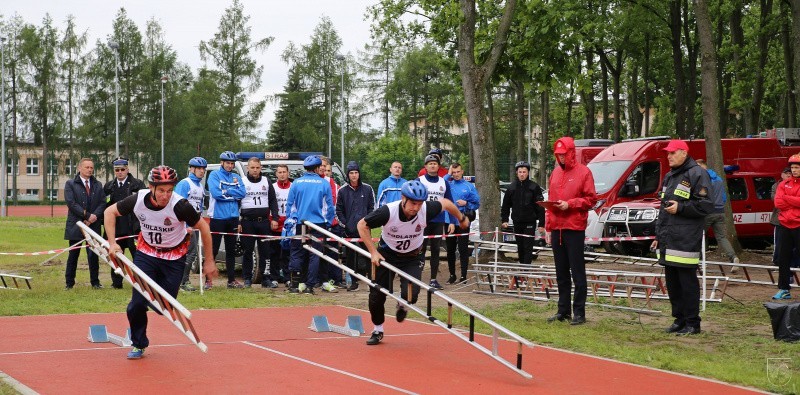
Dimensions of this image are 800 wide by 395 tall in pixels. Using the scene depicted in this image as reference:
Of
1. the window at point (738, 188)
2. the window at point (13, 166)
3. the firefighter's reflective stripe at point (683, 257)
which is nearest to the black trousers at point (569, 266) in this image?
the firefighter's reflective stripe at point (683, 257)

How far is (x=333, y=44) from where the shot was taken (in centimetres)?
7650

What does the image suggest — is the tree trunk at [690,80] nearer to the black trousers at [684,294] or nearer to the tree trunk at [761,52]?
the tree trunk at [761,52]

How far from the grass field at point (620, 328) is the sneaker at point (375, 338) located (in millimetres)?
1578

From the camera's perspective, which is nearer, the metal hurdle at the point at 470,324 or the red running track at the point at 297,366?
the red running track at the point at 297,366

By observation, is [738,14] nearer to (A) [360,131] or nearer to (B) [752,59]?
(B) [752,59]

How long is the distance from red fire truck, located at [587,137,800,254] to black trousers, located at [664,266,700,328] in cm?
970

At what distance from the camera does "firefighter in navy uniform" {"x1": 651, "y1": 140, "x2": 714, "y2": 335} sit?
1126cm

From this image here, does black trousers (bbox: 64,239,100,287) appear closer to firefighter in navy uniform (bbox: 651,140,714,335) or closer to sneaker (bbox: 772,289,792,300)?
firefighter in navy uniform (bbox: 651,140,714,335)

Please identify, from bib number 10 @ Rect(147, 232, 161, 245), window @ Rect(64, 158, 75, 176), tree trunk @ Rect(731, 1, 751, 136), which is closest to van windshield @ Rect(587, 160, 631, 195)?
tree trunk @ Rect(731, 1, 751, 136)

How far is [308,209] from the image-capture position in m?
15.5

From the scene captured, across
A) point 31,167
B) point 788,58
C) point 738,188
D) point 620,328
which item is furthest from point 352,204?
point 31,167

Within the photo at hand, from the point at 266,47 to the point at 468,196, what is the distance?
5510 centimetres

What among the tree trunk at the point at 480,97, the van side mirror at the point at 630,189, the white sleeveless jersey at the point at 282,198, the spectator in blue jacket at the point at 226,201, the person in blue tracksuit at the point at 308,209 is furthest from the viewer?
the van side mirror at the point at 630,189

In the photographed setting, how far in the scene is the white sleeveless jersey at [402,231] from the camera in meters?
10.1
